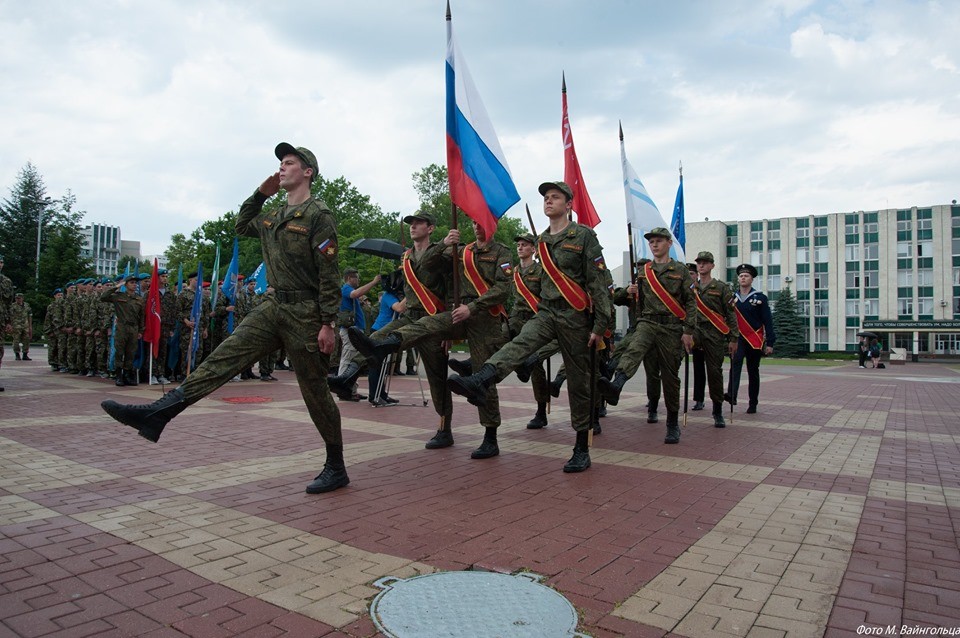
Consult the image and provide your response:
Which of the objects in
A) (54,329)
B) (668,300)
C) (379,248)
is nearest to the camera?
(668,300)

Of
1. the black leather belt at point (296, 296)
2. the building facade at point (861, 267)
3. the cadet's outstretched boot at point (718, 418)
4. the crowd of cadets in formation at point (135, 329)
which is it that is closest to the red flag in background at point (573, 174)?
the cadet's outstretched boot at point (718, 418)

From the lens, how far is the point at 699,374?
10172 millimetres

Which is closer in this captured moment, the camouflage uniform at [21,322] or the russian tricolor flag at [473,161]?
the russian tricolor flag at [473,161]

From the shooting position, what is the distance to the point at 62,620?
8.53 ft

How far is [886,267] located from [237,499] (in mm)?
78419

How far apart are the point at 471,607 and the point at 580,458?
2.92 metres

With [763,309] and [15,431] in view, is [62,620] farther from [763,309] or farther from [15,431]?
[763,309]

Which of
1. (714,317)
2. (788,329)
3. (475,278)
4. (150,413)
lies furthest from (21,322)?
(788,329)

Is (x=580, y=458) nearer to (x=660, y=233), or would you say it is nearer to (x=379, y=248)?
(x=660, y=233)

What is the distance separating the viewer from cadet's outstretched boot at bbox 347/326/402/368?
5121 millimetres

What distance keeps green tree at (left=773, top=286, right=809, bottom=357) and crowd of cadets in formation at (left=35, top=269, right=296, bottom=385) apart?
185 ft

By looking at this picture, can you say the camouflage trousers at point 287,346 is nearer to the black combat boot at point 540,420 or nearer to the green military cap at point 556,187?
the green military cap at point 556,187

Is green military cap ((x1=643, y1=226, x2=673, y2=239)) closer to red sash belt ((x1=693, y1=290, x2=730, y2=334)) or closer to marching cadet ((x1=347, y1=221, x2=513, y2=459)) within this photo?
red sash belt ((x1=693, y1=290, x2=730, y2=334))

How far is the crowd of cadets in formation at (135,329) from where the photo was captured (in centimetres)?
1309
